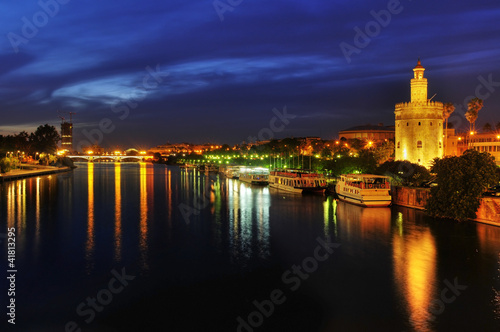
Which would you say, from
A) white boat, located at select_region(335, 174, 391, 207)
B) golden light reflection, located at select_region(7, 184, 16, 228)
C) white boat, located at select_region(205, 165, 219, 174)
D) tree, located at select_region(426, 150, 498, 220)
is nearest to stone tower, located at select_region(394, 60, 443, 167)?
white boat, located at select_region(335, 174, 391, 207)

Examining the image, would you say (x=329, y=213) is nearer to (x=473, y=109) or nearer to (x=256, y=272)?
(x=256, y=272)

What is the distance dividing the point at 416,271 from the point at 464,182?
1248cm

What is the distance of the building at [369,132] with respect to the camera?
151000 mm

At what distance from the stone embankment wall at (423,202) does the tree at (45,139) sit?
12149 cm

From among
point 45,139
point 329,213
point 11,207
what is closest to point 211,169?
point 45,139

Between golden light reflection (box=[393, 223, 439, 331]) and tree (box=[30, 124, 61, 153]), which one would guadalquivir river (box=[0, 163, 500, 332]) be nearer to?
golden light reflection (box=[393, 223, 439, 331])

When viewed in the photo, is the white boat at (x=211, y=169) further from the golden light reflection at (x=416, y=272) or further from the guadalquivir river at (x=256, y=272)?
the golden light reflection at (x=416, y=272)

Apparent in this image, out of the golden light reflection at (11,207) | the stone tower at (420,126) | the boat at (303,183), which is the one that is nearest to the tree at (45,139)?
the golden light reflection at (11,207)

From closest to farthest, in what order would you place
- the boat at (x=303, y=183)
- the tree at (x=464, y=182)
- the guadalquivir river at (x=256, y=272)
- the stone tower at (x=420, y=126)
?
the guadalquivir river at (x=256, y=272), the tree at (x=464, y=182), the boat at (x=303, y=183), the stone tower at (x=420, y=126)

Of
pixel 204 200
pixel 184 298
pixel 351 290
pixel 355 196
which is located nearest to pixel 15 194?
pixel 204 200

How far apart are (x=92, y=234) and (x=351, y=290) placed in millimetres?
19569

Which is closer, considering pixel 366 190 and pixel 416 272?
pixel 416 272

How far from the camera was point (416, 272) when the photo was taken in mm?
21406

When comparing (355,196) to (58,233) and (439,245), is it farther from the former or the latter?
(58,233)
